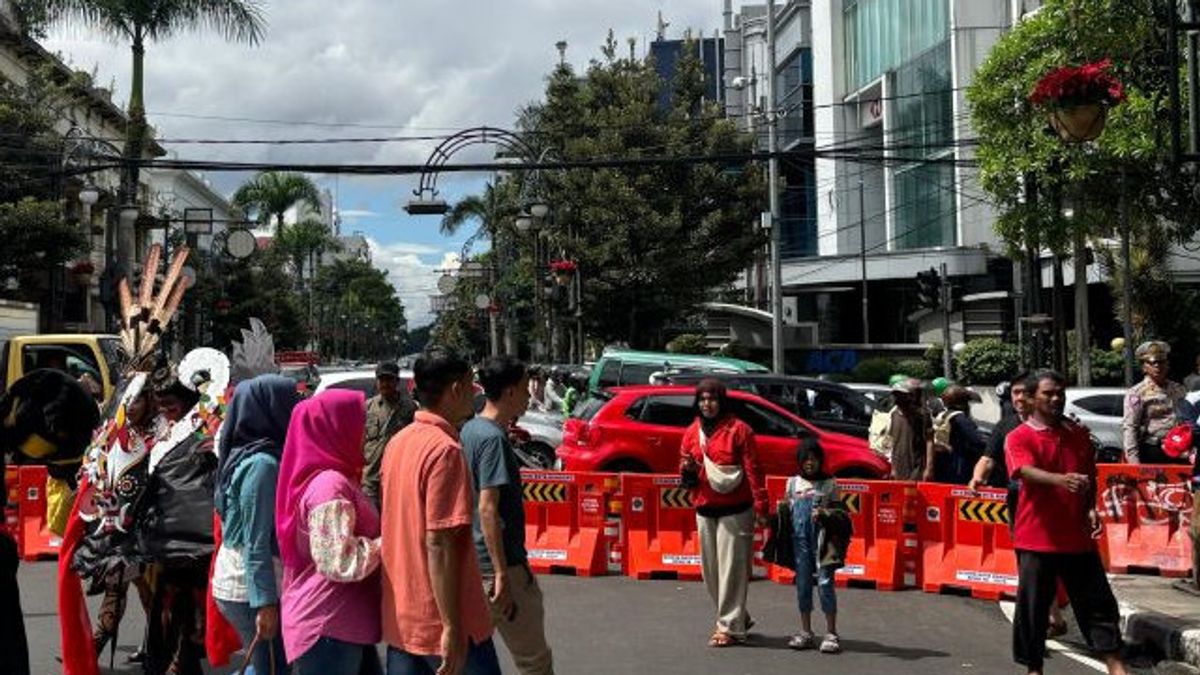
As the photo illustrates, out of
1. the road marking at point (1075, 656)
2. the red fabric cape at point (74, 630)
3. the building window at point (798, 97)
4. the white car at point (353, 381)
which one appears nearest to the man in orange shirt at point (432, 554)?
the red fabric cape at point (74, 630)

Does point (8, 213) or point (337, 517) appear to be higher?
point (8, 213)

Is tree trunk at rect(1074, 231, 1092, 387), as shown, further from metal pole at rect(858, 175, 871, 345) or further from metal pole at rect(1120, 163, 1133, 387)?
metal pole at rect(858, 175, 871, 345)

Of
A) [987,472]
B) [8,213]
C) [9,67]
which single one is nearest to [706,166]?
[8,213]

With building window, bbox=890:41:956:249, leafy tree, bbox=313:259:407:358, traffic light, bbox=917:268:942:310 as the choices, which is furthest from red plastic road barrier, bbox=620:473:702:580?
leafy tree, bbox=313:259:407:358

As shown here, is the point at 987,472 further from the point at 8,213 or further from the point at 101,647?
the point at 8,213

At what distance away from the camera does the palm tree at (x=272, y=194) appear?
211 ft

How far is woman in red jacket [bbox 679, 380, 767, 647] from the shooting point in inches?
303

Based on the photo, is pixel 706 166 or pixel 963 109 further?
pixel 963 109

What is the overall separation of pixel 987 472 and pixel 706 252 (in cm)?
2463

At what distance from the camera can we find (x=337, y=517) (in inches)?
166

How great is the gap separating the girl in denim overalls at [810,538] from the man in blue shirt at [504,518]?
3157 millimetres

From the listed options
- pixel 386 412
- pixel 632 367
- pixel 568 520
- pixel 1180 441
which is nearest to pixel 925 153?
pixel 632 367

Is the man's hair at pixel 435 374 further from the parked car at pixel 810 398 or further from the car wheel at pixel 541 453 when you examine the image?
the car wheel at pixel 541 453

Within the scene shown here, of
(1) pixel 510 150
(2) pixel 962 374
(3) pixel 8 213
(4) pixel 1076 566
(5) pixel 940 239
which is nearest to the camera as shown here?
(4) pixel 1076 566
